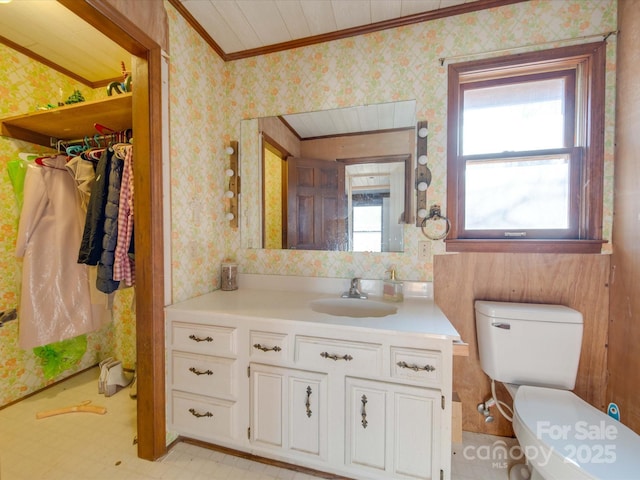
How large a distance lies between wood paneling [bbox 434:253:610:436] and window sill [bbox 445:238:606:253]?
3cm

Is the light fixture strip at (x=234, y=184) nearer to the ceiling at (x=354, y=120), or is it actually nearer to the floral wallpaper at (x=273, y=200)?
the floral wallpaper at (x=273, y=200)

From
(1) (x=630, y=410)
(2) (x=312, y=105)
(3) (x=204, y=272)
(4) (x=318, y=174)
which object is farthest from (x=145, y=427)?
(1) (x=630, y=410)

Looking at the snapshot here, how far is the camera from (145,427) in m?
1.34

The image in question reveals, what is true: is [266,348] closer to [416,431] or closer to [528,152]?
[416,431]

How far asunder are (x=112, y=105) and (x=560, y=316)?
2.59m

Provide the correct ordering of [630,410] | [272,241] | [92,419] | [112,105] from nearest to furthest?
[630,410]
[112,105]
[92,419]
[272,241]

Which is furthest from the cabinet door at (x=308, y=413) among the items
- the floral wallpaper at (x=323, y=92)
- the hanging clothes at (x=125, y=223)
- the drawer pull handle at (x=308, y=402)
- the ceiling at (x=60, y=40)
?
the ceiling at (x=60, y=40)

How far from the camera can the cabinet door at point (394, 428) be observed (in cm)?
106

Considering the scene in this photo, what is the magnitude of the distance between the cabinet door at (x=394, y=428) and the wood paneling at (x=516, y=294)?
23.5 inches

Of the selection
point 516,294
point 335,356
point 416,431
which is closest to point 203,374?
point 335,356

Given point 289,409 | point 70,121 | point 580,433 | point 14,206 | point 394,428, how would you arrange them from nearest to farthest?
point 580,433, point 394,428, point 289,409, point 70,121, point 14,206

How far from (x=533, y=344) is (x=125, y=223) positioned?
2181 mm

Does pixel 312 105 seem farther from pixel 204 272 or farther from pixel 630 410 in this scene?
pixel 630 410

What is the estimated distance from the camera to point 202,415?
1341mm
